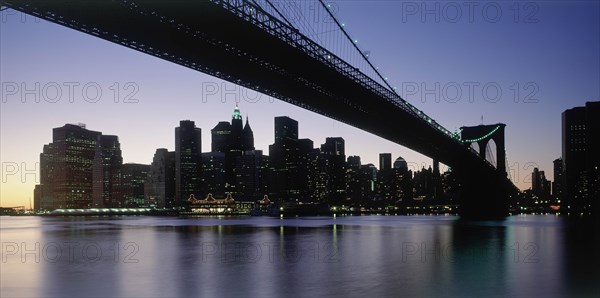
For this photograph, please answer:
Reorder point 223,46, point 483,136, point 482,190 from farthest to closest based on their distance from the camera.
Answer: point 483,136, point 482,190, point 223,46

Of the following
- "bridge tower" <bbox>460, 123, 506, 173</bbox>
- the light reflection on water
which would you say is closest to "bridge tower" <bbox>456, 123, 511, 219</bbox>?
"bridge tower" <bbox>460, 123, 506, 173</bbox>

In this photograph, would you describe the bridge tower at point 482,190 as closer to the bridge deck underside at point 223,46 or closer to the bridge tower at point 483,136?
the bridge tower at point 483,136

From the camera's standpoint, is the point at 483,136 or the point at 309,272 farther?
the point at 483,136

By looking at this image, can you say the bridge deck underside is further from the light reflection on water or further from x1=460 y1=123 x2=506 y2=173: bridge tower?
x1=460 y1=123 x2=506 y2=173: bridge tower

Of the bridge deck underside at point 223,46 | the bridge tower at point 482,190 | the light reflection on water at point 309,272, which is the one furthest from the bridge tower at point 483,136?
the light reflection on water at point 309,272

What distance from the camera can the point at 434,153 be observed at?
215ft

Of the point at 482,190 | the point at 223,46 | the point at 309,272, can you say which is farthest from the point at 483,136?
the point at 309,272

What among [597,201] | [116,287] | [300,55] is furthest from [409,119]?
[597,201]

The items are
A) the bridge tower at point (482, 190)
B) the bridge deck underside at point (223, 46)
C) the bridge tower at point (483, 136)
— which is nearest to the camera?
the bridge deck underside at point (223, 46)

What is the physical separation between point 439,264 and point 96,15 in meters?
15.2

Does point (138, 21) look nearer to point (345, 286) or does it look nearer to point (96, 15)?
point (96, 15)

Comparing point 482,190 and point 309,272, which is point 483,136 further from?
point 309,272

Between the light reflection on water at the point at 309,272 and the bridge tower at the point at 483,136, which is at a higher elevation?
the bridge tower at the point at 483,136

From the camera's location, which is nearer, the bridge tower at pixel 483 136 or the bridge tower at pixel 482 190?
the bridge tower at pixel 482 190
